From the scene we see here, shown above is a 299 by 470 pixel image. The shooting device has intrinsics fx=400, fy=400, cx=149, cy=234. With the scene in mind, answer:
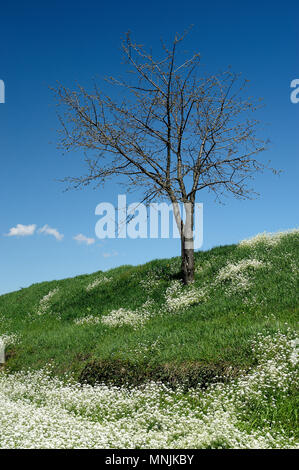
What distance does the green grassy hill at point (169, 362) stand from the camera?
7906mm

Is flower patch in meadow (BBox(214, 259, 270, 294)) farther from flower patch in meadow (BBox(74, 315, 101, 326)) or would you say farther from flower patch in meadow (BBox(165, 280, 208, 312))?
flower patch in meadow (BBox(74, 315, 101, 326))

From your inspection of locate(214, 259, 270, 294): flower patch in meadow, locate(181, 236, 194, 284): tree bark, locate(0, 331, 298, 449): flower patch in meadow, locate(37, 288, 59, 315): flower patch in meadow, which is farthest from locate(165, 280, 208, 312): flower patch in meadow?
locate(37, 288, 59, 315): flower patch in meadow

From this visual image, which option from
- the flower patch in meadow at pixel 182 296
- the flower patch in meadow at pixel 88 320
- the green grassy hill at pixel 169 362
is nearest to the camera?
the green grassy hill at pixel 169 362

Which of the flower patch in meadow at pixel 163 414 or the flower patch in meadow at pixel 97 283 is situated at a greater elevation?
the flower patch in meadow at pixel 97 283

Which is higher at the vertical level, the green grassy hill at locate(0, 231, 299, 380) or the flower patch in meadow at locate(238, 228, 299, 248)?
the flower patch in meadow at locate(238, 228, 299, 248)

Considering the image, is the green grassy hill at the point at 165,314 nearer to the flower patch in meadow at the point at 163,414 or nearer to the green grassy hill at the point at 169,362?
the green grassy hill at the point at 169,362

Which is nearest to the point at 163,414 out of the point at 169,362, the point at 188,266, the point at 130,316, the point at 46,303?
the point at 169,362

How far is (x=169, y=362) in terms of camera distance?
1118cm

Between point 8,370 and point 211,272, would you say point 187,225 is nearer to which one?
point 211,272

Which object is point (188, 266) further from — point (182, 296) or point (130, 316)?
point (130, 316)

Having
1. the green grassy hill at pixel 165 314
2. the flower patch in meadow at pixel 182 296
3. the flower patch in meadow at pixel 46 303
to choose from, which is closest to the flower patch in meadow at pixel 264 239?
the green grassy hill at pixel 165 314

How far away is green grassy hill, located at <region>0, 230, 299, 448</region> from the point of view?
311 inches

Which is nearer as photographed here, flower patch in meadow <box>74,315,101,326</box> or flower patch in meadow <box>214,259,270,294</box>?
flower patch in meadow <box>214,259,270,294</box>
